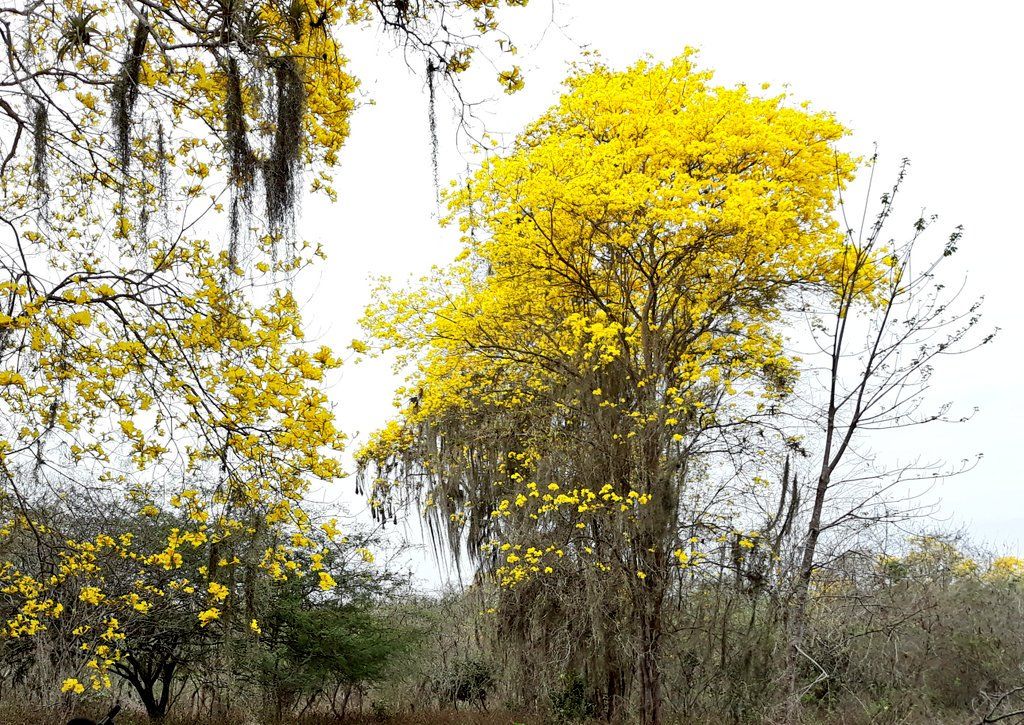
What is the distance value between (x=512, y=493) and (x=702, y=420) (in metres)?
2.60

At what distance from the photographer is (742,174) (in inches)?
385

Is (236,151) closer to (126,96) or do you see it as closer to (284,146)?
(284,146)

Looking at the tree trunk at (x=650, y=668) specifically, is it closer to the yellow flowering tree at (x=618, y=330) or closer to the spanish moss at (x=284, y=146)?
the yellow flowering tree at (x=618, y=330)

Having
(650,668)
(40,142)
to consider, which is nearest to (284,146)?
(40,142)

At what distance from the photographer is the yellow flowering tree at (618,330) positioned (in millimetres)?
→ 8867

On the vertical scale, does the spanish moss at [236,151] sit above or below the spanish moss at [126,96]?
below

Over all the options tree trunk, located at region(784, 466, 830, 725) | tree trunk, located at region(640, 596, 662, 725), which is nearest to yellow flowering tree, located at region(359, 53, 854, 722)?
tree trunk, located at region(640, 596, 662, 725)

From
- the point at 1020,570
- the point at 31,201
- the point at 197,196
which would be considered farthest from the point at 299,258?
the point at 1020,570

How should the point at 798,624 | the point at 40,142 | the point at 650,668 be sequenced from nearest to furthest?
the point at 40,142, the point at 798,624, the point at 650,668

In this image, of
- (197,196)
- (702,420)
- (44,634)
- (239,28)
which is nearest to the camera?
(239,28)

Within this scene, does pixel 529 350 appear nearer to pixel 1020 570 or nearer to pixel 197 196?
pixel 197 196

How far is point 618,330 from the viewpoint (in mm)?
9188

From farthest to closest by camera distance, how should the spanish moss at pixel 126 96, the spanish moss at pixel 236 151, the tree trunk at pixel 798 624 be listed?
the tree trunk at pixel 798 624 → the spanish moss at pixel 126 96 → the spanish moss at pixel 236 151

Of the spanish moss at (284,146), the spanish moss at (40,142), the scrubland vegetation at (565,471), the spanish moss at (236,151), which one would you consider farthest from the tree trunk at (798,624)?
the spanish moss at (40,142)
